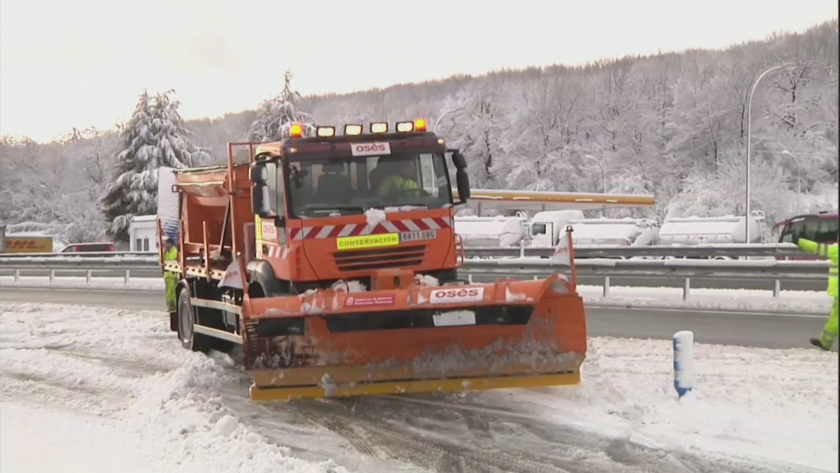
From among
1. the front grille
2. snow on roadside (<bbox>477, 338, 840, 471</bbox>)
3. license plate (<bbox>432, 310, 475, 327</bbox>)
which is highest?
the front grille

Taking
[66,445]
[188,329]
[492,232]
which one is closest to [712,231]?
[492,232]

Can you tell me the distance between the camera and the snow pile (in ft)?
27.6

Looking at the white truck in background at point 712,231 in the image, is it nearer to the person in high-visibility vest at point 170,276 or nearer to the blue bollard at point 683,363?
the person in high-visibility vest at point 170,276

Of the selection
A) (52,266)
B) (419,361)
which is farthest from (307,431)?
(52,266)

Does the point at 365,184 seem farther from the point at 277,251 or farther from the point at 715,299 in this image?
the point at 715,299

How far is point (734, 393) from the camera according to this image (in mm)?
7758

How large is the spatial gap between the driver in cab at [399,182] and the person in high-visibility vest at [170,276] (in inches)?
212

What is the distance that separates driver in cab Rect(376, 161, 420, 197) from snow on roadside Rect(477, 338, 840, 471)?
2.33 m

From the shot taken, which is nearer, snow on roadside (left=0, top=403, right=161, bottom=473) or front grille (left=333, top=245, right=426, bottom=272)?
snow on roadside (left=0, top=403, right=161, bottom=473)

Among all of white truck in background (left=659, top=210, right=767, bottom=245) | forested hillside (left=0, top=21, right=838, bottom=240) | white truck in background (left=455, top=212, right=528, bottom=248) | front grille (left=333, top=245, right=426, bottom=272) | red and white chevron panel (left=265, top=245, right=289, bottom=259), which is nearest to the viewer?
front grille (left=333, top=245, right=426, bottom=272)

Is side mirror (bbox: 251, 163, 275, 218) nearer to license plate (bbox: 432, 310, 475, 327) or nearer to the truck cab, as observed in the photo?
the truck cab

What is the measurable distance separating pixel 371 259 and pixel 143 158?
41012 mm

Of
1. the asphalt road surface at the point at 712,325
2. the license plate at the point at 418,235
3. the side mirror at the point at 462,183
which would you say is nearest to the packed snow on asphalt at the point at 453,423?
the asphalt road surface at the point at 712,325

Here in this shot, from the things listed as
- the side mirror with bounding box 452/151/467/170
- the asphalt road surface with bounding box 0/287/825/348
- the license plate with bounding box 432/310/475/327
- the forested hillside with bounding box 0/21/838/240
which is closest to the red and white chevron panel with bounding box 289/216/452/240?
the side mirror with bounding box 452/151/467/170
